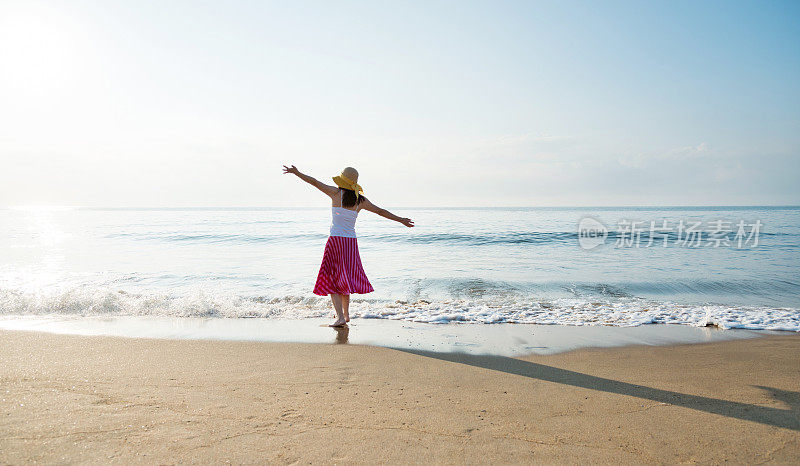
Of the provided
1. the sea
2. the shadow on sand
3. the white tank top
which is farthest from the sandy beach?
the sea

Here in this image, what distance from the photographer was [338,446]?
2.43m

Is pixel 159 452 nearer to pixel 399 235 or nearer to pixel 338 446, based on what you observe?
pixel 338 446

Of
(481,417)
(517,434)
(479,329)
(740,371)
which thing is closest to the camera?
(517,434)

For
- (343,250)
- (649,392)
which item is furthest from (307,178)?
(649,392)

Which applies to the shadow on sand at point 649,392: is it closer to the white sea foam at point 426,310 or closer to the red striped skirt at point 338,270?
the red striped skirt at point 338,270

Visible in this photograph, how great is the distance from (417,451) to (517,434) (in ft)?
2.16

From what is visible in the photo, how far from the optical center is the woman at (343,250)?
18.8 feet

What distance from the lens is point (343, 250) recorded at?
5.91 metres

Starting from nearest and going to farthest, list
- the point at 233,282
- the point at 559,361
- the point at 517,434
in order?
the point at 517,434 < the point at 559,361 < the point at 233,282

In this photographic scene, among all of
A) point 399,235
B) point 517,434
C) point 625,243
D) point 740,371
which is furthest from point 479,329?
point 399,235

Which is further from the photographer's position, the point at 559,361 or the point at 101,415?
the point at 559,361

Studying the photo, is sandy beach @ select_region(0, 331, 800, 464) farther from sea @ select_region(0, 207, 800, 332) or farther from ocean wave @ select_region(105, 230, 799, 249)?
ocean wave @ select_region(105, 230, 799, 249)

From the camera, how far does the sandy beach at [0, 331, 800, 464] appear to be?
2400 millimetres

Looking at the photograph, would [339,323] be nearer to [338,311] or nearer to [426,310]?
[338,311]
